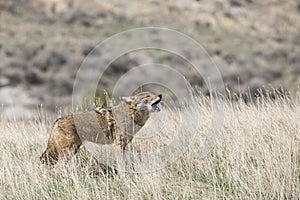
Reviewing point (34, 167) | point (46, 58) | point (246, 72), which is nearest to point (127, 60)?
point (46, 58)

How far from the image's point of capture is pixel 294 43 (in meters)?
34.8

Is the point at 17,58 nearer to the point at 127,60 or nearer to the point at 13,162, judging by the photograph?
the point at 127,60

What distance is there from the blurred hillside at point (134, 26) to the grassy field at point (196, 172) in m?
19.3

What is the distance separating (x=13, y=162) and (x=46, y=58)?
81.7 ft

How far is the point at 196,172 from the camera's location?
5746 mm

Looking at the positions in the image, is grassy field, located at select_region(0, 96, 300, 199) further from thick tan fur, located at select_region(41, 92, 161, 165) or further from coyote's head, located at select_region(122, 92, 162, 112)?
coyote's head, located at select_region(122, 92, 162, 112)

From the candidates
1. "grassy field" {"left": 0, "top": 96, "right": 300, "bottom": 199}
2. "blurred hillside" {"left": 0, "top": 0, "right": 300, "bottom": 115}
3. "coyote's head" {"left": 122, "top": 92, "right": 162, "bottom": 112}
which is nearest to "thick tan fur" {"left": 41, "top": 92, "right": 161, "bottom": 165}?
"coyote's head" {"left": 122, "top": 92, "right": 162, "bottom": 112}

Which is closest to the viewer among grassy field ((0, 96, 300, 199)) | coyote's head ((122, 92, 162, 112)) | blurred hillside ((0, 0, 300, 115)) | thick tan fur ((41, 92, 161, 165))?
grassy field ((0, 96, 300, 199))

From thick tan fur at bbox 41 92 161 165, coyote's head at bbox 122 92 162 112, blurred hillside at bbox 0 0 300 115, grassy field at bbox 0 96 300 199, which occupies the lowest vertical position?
grassy field at bbox 0 96 300 199

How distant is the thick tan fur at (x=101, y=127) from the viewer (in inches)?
244

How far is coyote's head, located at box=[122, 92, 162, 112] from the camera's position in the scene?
21.9 ft

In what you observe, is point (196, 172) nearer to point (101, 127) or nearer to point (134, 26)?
point (101, 127)

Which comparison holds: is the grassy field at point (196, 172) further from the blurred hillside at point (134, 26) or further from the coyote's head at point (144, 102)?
the blurred hillside at point (134, 26)

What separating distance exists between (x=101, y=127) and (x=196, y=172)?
58.3 inches
